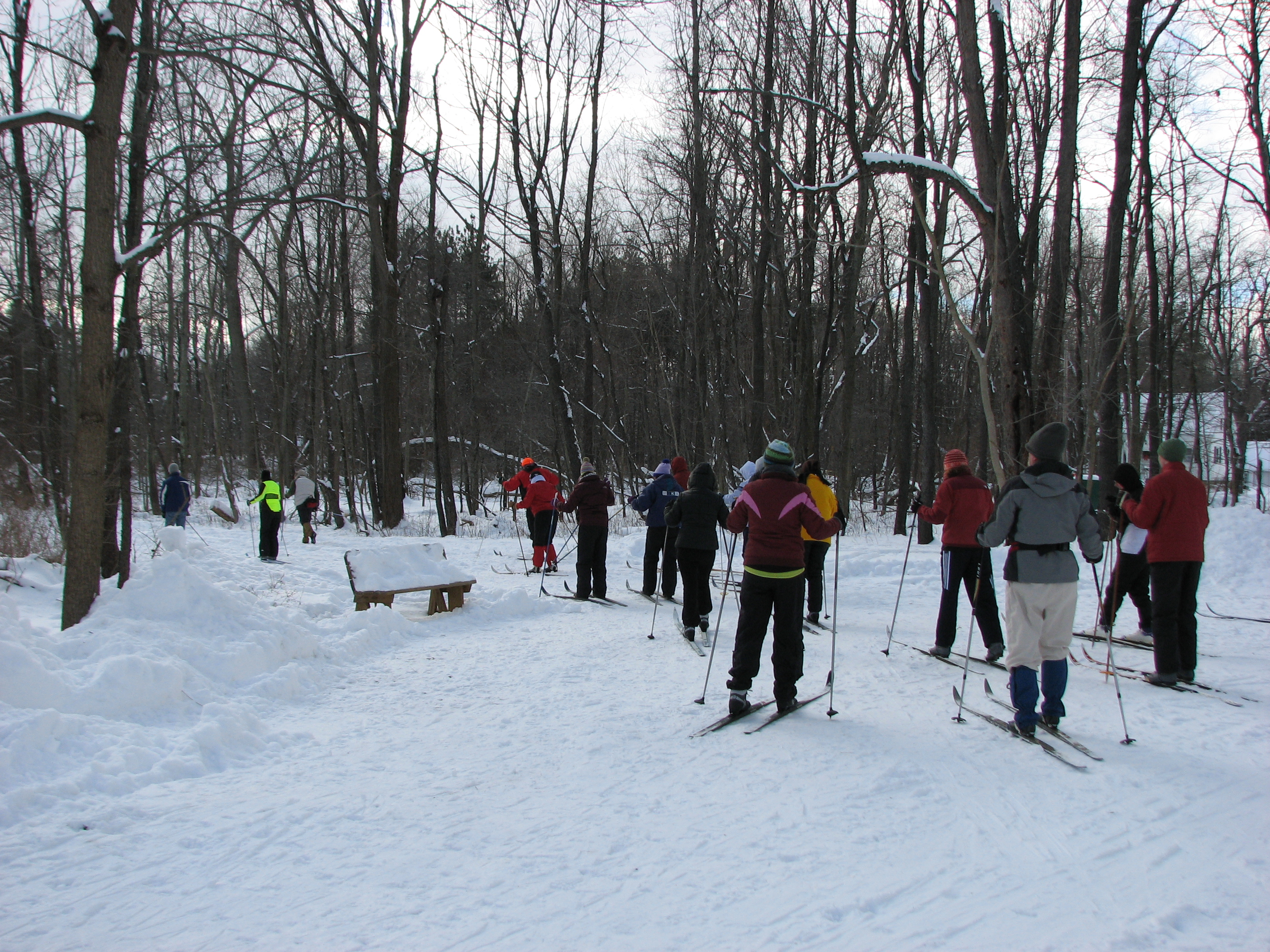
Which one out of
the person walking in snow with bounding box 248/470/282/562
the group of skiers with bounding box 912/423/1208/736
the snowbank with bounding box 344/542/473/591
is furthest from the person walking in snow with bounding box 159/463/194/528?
the group of skiers with bounding box 912/423/1208/736

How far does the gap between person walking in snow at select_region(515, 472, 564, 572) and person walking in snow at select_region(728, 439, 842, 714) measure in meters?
6.71

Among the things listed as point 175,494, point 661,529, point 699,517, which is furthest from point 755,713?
point 175,494

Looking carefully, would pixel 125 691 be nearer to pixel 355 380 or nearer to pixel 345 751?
pixel 345 751

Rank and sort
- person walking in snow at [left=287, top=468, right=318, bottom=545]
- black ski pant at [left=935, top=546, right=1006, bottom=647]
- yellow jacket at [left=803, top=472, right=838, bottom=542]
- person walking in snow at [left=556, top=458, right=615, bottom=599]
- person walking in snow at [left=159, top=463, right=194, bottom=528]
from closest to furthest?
1. black ski pant at [left=935, top=546, right=1006, bottom=647]
2. yellow jacket at [left=803, top=472, right=838, bottom=542]
3. person walking in snow at [left=556, top=458, right=615, bottom=599]
4. person walking in snow at [left=159, top=463, right=194, bottom=528]
5. person walking in snow at [left=287, top=468, right=318, bottom=545]

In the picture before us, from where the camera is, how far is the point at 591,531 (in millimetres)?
10117

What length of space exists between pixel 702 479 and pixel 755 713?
3122 mm

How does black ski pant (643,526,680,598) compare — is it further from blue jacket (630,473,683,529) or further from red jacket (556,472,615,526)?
red jacket (556,472,615,526)

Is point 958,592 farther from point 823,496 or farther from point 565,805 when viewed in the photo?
point 565,805

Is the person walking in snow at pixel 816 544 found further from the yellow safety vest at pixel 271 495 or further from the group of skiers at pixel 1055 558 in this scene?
the yellow safety vest at pixel 271 495

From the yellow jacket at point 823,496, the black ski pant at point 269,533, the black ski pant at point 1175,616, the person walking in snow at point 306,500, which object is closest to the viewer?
the black ski pant at point 1175,616

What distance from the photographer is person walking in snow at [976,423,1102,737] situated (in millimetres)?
4715

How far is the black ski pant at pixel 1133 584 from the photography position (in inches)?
293

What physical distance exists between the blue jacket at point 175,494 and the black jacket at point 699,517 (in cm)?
1290

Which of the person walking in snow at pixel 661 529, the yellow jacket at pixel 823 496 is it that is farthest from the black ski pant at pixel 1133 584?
the person walking in snow at pixel 661 529
